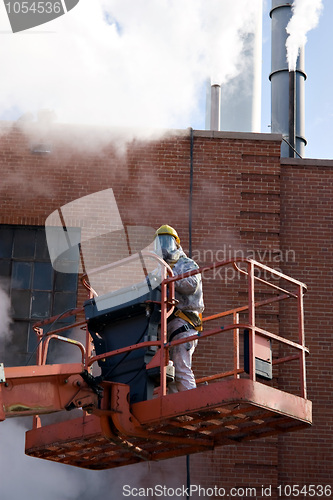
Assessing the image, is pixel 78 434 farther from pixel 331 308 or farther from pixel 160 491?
pixel 331 308

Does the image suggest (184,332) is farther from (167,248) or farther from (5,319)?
(5,319)

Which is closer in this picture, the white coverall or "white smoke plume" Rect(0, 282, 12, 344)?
the white coverall

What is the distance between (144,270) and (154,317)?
2.58 feet

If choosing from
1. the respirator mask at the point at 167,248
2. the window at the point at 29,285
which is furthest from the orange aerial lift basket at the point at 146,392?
the window at the point at 29,285

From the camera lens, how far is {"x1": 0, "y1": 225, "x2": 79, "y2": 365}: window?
37.6 ft

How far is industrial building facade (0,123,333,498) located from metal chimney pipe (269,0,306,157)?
586 cm

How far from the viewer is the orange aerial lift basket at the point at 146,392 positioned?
20.6 ft

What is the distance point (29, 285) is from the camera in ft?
38.3

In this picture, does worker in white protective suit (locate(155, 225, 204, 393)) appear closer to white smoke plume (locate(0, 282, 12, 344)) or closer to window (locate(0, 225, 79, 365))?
window (locate(0, 225, 79, 365))

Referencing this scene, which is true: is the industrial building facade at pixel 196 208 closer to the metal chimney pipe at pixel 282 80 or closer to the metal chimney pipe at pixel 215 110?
the metal chimney pipe at pixel 282 80

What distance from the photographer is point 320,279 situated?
11.9m

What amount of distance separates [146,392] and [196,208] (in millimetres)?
5687

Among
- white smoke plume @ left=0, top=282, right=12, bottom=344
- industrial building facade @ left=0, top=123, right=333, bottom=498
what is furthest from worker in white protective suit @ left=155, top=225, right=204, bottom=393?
white smoke plume @ left=0, top=282, right=12, bottom=344

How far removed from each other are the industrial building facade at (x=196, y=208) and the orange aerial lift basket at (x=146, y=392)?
13.8ft
